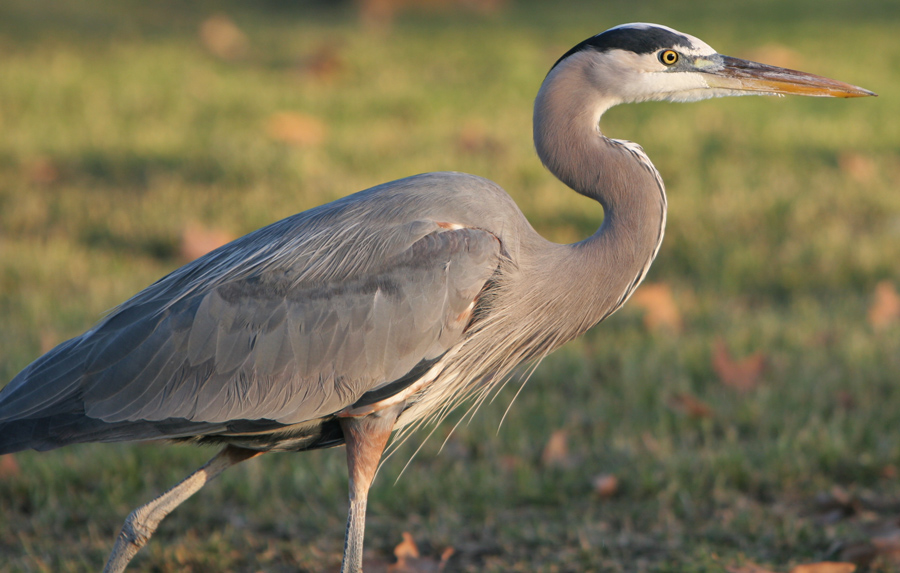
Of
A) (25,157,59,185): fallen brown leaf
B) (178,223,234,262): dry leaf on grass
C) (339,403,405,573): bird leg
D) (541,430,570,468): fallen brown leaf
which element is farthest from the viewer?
(25,157,59,185): fallen brown leaf

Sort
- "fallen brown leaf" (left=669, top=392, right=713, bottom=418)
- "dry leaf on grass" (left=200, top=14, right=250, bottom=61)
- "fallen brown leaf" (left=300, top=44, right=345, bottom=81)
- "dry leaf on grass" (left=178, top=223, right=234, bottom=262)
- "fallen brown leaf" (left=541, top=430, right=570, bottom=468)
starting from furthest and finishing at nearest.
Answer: "dry leaf on grass" (left=200, top=14, right=250, bottom=61)
"fallen brown leaf" (left=300, top=44, right=345, bottom=81)
"dry leaf on grass" (left=178, top=223, right=234, bottom=262)
"fallen brown leaf" (left=669, top=392, right=713, bottom=418)
"fallen brown leaf" (left=541, top=430, right=570, bottom=468)

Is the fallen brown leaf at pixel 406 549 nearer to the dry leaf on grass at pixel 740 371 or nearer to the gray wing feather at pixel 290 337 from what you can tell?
the gray wing feather at pixel 290 337

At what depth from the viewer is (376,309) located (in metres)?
3.13

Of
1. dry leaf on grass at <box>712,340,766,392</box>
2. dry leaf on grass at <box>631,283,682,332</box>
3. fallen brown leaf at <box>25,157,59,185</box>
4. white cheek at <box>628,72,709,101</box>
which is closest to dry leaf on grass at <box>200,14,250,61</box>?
fallen brown leaf at <box>25,157,59,185</box>

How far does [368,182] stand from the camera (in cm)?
707

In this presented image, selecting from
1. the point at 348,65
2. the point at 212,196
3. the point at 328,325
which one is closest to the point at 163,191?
the point at 212,196

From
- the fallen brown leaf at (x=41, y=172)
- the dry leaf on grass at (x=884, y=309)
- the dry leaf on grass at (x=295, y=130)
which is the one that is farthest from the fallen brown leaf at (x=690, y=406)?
the fallen brown leaf at (x=41, y=172)

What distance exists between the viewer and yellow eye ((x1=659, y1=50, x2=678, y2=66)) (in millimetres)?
3320

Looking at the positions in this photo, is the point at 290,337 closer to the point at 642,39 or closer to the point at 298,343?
the point at 298,343

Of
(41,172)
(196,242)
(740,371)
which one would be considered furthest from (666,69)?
(41,172)

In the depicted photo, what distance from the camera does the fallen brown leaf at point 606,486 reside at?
402 centimetres

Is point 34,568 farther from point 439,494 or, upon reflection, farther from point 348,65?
point 348,65

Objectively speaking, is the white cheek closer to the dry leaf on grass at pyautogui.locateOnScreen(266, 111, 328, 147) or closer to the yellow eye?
the yellow eye

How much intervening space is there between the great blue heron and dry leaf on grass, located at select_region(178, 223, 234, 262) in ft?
8.98
